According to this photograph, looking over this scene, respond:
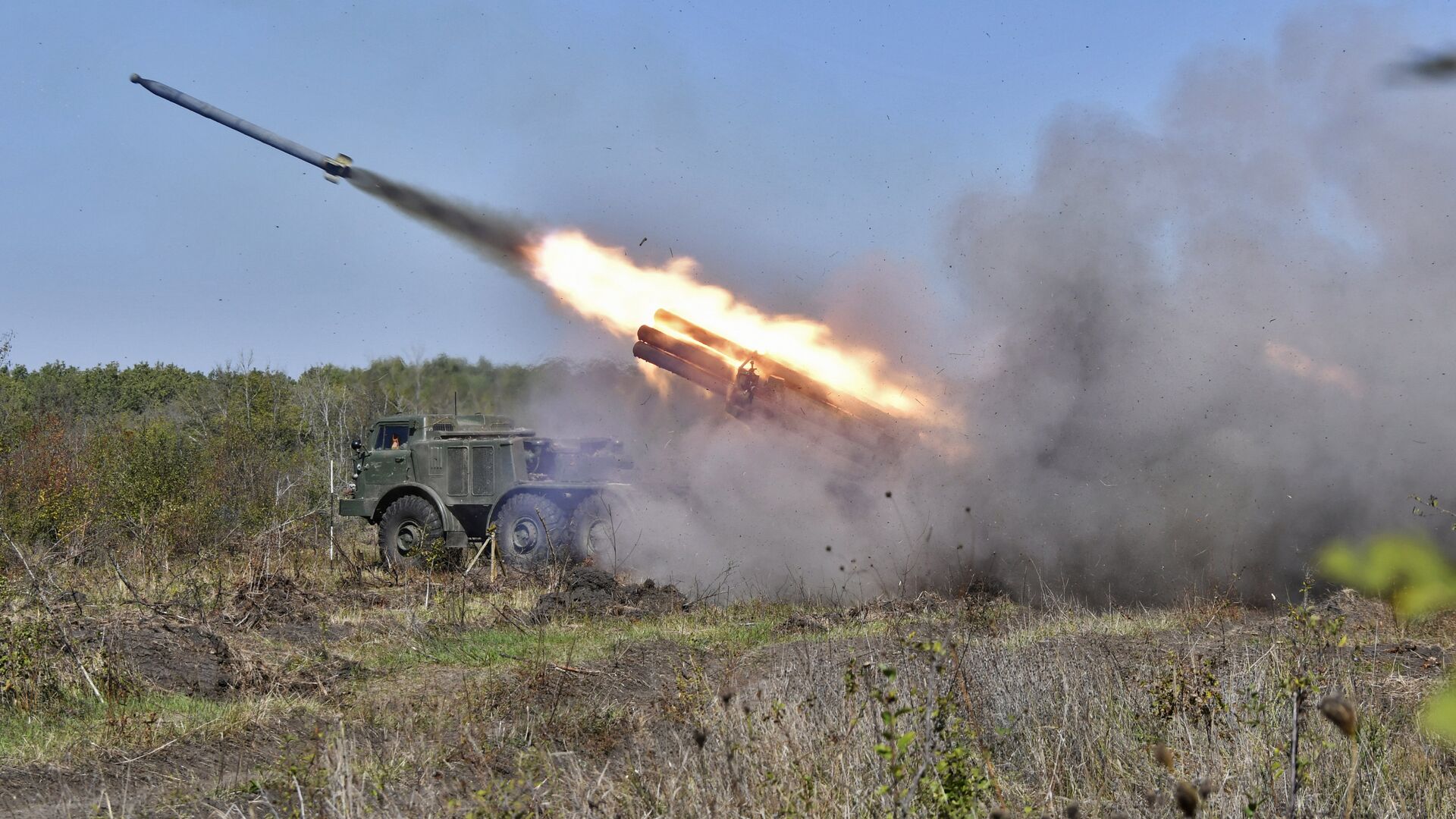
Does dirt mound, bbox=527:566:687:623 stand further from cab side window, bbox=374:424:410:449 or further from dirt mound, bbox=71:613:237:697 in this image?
cab side window, bbox=374:424:410:449

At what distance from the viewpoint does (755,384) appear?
1598cm

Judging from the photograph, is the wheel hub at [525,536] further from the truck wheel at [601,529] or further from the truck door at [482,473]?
the truck door at [482,473]

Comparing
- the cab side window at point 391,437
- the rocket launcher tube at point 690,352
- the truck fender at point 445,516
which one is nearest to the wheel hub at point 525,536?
the truck fender at point 445,516

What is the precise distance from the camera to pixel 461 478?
1888 centimetres

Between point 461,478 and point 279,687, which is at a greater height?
point 461,478

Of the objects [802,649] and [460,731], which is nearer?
[460,731]

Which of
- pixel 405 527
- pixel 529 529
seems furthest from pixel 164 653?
pixel 405 527

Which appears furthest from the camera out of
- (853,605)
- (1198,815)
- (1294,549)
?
(853,605)

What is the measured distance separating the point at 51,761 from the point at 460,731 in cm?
238

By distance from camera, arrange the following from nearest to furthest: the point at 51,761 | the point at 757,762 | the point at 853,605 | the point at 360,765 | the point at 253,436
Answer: the point at 757,762
the point at 360,765
the point at 51,761
the point at 853,605
the point at 253,436

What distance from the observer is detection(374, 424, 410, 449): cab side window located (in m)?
19.8

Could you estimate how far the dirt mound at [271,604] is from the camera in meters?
12.6

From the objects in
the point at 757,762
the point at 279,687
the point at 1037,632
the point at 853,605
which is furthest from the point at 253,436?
the point at 757,762

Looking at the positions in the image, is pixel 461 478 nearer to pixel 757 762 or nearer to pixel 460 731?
pixel 460 731
